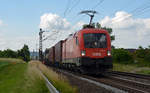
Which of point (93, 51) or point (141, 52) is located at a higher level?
point (141, 52)

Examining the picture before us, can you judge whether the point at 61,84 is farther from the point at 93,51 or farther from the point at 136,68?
the point at 136,68

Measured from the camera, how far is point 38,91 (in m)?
11.5

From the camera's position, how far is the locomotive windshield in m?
18.6

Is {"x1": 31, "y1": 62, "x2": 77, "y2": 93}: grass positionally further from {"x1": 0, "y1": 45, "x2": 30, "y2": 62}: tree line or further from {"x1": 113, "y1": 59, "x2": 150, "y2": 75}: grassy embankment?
{"x1": 0, "y1": 45, "x2": 30, "y2": 62}: tree line

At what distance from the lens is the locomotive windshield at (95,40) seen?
18.6 m

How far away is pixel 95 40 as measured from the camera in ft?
61.7

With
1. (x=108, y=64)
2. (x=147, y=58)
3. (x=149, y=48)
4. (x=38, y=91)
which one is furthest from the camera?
(x=149, y=48)

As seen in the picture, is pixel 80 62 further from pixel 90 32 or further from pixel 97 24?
pixel 97 24

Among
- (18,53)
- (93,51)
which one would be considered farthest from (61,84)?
(18,53)

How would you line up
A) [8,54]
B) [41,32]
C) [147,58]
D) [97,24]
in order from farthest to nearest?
[8,54] < [97,24] < [41,32] < [147,58]

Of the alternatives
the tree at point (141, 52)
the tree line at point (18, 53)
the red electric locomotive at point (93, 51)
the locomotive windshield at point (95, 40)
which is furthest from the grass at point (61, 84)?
the tree line at point (18, 53)

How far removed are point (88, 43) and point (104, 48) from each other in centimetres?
118

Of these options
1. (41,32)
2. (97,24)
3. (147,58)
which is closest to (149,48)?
(147,58)

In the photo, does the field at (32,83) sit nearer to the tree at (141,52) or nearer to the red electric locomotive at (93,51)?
the red electric locomotive at (93,51)
